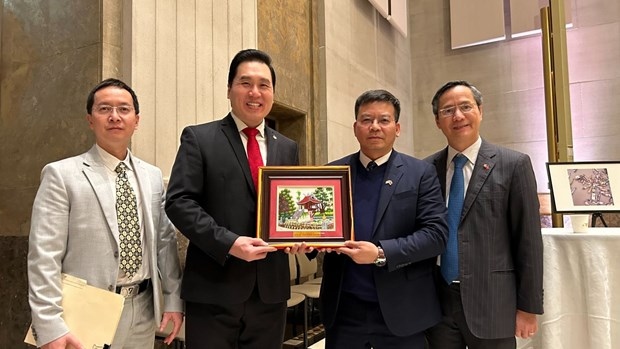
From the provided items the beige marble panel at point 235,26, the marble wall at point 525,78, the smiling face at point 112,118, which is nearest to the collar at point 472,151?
the smiling face at point 112,118

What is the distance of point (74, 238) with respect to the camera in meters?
1.74

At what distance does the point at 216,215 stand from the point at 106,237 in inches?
16.9

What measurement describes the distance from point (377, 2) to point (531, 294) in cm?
560

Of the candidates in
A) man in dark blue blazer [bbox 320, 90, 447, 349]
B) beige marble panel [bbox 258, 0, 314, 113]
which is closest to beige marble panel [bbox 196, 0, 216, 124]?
beige marble panel [bbox 258, 0, 314, 113]

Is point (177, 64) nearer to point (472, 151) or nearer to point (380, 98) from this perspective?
point (380, 98)

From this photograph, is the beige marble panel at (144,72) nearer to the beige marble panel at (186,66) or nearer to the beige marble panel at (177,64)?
the beige marble panel at (177,64)

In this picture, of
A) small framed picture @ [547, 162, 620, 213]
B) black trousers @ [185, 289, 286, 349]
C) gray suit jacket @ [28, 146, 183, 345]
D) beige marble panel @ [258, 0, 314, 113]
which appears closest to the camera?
gray suit jacket @ [28, 146, 183, 345]

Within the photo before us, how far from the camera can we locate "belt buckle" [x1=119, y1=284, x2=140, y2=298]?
71.1 inches

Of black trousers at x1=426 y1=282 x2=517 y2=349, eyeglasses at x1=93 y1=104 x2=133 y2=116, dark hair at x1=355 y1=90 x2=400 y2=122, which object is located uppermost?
dark hair at x1=355 y1=90 x2=400 y2=122

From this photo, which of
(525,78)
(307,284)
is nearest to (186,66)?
(307,284)

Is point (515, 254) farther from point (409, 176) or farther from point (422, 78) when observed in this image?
point (422, 78)

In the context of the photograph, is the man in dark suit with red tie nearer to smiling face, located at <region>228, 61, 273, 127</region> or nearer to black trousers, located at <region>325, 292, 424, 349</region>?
smiling face, located at <region>228, 61, 273, 127</region>

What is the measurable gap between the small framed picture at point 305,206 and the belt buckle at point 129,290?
567 mm

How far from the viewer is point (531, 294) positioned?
190 centimetres
